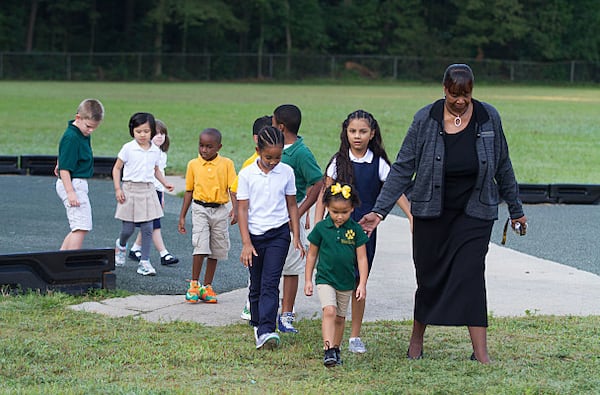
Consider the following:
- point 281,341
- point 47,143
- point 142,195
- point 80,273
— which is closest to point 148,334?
point 281,341

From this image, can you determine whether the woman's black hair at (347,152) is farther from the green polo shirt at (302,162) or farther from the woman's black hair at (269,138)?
the green polo shirt at (302,162)

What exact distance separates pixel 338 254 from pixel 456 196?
0.83m

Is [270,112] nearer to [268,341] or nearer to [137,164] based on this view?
[137,164]

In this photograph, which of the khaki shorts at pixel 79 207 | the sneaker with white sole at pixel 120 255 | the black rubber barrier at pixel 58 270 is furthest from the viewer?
the sneaker with white sole at pixel 120 255

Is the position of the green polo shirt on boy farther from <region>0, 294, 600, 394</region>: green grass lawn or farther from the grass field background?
the grass field background

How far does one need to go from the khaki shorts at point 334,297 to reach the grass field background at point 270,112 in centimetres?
1089

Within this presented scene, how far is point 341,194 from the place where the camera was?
6086 mm

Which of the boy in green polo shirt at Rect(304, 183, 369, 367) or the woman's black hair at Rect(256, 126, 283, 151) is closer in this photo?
the boy in green polo shirt at Rect(304, 183, 369, 367)

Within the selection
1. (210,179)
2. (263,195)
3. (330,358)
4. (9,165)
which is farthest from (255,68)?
(330,358)

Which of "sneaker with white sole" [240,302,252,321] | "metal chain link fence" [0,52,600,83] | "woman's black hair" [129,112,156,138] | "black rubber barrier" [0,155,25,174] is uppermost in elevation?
"metal chain link fence" [0,52,600,83]

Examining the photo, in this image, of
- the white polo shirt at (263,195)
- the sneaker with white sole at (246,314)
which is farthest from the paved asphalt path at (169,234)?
the white polo shirt at (263,195)

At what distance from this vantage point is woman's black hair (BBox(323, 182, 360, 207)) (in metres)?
6.08

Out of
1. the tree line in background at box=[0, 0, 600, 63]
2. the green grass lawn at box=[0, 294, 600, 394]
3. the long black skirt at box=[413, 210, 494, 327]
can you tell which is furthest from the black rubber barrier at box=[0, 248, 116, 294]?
the tree line in background at box=[0, 0, 600, 63]

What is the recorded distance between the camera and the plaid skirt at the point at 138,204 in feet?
30.9
